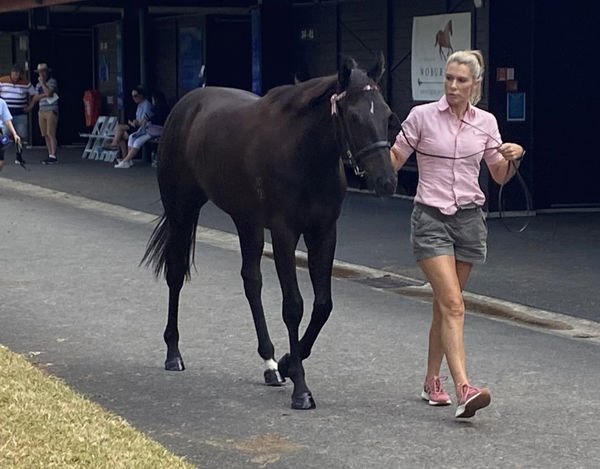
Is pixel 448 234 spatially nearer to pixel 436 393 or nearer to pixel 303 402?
pixel 436 393

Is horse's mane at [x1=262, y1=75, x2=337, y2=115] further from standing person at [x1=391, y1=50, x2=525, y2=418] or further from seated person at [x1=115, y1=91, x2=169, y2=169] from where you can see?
seated person at [x1=115, y1=91, x2=169, y2=169]

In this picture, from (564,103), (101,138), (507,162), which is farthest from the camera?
(101,138)

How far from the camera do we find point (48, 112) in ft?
88.8

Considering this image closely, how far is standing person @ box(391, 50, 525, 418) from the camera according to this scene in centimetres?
684

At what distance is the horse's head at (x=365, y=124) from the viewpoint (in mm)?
6695

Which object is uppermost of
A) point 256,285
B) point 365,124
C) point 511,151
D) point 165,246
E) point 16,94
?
point 365,124

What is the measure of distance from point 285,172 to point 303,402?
1210mm

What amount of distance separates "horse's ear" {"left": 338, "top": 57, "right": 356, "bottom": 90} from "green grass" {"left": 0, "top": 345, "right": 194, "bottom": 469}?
199 cm

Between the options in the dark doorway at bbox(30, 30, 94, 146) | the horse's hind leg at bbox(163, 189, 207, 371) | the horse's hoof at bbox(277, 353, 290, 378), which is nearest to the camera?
the horse's hoof at bbox(277, 353, 290, 378)

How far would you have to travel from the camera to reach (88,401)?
283 inches

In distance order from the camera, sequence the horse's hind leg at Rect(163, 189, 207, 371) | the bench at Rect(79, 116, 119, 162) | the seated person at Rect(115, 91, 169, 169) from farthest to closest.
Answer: the bench at Rect(79, 116, 119, 162)
the seated person at Rect(115, 91, 169, 169)
the horse's hind leg at Rect(163, 189, 207, 371)

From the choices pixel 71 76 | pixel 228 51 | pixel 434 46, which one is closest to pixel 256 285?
pixel 434 46

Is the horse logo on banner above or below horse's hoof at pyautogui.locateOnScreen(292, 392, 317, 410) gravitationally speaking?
above

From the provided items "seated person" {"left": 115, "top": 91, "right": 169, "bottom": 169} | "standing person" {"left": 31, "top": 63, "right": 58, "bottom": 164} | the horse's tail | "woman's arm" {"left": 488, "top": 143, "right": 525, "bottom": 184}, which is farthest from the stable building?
"woman's arm" {"left": 488, "top": 143, "right": 525, "bottom": 184}
